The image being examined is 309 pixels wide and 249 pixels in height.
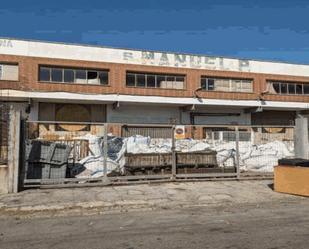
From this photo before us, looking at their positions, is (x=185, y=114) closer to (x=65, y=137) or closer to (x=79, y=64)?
(x=79, y=64)

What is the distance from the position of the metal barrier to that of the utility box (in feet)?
9.19

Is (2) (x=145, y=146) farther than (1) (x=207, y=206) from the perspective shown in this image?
Yes

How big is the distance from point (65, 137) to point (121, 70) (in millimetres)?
19566

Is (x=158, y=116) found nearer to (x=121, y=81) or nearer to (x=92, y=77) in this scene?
(x=121, y=81)

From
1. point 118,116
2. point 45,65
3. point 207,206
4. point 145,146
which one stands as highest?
point 45,65

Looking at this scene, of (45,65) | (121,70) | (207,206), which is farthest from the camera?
(121,70)

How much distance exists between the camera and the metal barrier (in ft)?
42.4

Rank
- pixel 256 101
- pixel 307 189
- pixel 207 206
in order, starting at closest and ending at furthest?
pixel 207 206 < pixel 307 189 < pixel 256 101

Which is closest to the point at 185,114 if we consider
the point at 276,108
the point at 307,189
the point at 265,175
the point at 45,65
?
the point at 276,108

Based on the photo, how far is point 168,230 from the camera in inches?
271

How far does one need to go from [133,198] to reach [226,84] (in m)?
28.5

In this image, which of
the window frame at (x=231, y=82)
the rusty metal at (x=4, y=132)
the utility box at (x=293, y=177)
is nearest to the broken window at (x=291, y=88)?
the window frame at (x=231, y=82)

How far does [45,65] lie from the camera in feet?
103

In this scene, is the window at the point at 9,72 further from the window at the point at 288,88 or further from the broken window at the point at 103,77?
the window at the point at 288,88
